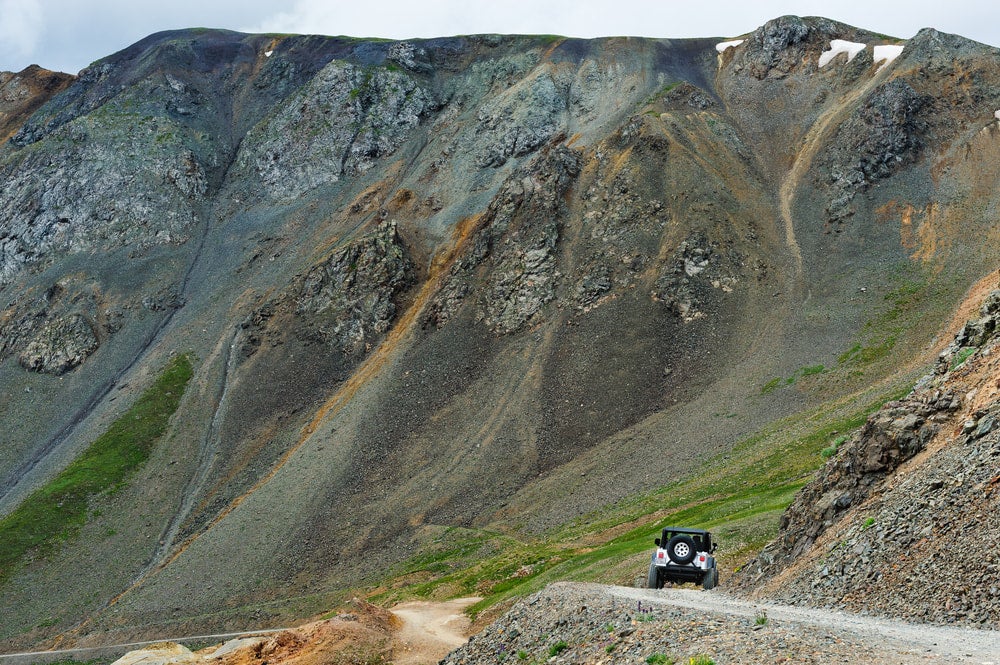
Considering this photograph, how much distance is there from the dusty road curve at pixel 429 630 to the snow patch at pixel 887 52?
94.8 meters

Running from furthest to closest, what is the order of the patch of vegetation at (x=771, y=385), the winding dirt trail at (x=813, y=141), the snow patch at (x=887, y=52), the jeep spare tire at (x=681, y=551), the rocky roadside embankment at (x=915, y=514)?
the snow patch at (x=887, y=52) → the winding dirt trail at (x=813, y=141) → the patch of vegetation at (x=771, y=385) → the jeep spare tire at (x=681, y=551) → the rocky roadside embankment at (x=915, y=514)

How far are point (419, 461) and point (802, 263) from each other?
153 ft

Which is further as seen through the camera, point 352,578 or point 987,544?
point 352,578

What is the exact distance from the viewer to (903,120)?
3652 inches

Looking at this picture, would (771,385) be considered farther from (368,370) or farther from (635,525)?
(368,370)

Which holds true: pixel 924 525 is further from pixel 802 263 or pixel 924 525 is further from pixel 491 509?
pixel 802 263

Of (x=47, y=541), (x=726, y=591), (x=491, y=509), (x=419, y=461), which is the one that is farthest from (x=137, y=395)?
(x=726, y=591)

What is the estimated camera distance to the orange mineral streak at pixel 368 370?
7356 cm

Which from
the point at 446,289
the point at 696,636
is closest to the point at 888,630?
the point at 696,636

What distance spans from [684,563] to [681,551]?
1.25 feet

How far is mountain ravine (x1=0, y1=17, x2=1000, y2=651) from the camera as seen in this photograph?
67625mm

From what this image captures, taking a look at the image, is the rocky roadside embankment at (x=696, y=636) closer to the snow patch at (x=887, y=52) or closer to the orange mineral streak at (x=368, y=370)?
the orange mineral streak at (x=368, y=370)

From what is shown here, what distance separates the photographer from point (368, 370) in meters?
88.2

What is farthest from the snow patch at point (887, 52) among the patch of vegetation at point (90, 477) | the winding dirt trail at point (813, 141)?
the patch of vegetation at point (90, 477)
